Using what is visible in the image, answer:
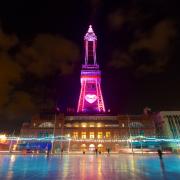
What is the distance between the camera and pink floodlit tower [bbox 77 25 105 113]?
360 ft

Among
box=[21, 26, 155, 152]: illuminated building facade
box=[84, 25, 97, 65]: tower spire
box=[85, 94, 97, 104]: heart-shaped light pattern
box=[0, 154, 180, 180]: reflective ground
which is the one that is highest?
box=[84, 25, 97, 65]: tower spire

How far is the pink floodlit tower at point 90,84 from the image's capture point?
110 m

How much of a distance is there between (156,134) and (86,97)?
135 ft

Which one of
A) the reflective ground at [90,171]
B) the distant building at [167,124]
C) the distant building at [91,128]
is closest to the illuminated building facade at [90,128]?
the distant building at [91,128]

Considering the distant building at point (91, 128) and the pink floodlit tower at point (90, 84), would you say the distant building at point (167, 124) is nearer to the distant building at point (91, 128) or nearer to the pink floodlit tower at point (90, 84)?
the distant building at point (91, 128)

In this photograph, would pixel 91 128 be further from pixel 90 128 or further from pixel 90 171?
pixel 90 171

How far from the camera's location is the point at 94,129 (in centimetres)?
9481

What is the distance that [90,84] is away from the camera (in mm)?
119250

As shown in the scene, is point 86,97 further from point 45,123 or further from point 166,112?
point 166,112

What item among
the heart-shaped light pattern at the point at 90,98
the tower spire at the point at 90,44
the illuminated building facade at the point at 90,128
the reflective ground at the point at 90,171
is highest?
the tower spire at the point at 90,44

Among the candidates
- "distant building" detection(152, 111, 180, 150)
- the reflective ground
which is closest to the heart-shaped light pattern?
"distant building" detection(152, 111, 180, 150)

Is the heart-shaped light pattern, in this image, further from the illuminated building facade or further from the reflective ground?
the reflective ground

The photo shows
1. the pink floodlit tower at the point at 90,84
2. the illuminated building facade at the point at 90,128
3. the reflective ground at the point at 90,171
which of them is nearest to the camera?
the reflective ground at the point at 90,171

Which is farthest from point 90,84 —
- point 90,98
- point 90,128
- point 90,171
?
point 90,171
